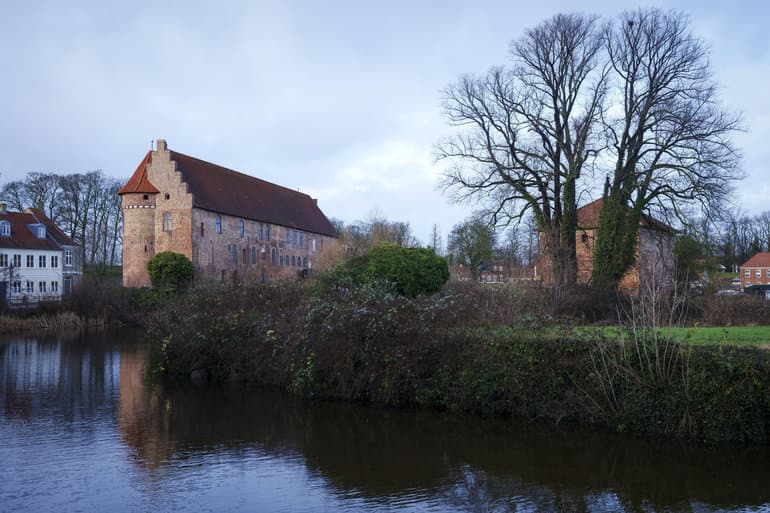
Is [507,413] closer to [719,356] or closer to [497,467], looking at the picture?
A: [497,467]

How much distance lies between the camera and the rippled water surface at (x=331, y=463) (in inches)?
303

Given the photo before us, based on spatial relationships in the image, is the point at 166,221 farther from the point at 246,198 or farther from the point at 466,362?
the point at 466,362

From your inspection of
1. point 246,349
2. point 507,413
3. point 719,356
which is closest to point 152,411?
point 246,349

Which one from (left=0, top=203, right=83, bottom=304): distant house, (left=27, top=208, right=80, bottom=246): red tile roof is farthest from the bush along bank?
(left=27, top=208, right=80, bottom=246): red tile roof

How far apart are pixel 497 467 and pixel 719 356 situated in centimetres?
388

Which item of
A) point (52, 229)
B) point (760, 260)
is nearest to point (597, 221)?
point (52, 229)

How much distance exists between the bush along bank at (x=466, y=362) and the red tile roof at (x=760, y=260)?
5834 cm

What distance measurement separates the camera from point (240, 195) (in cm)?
5150

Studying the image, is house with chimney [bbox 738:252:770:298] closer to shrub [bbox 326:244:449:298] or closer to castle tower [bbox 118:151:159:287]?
shrub [bbox 326:244:449:298]

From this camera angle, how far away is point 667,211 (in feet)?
90.3

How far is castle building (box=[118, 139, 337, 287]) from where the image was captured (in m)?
44.1

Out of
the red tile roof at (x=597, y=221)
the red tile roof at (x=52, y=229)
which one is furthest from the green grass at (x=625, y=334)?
the red tile roof at (x=52, y=229)

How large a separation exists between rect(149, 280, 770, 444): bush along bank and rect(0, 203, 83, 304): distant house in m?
32.9

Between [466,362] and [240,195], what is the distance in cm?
4180
